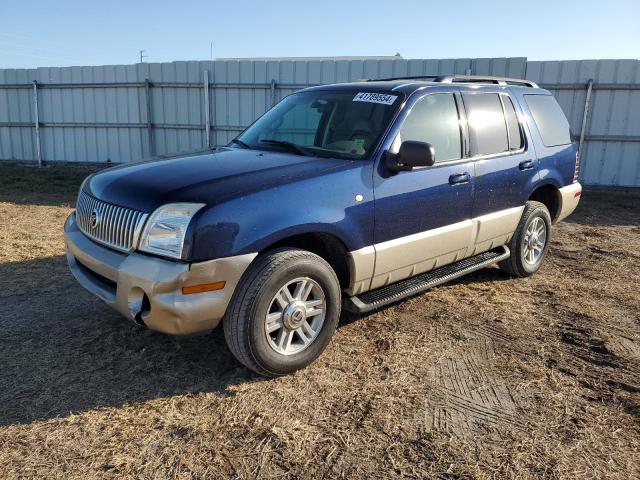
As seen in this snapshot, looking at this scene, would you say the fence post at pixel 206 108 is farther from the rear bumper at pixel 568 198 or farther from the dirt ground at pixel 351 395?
the rear bumper at pixel 568 198

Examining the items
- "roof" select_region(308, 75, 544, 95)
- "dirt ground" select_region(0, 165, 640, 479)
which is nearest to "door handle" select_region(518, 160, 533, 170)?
"roof" select_region(308, 75, 544, 95)

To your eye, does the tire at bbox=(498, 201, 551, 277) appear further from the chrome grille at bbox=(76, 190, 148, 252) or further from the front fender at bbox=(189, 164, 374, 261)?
the chrome grille at bbox=(76, 190, 148, 252)

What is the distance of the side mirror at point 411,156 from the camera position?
12.1 feet

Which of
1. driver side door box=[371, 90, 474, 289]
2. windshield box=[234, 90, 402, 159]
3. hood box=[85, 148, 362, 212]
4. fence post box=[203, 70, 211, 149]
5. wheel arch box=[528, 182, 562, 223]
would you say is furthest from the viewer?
fence post box=[203, 70, 211, 149]

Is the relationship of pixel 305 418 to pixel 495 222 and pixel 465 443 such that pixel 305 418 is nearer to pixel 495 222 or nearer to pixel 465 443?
pixel 465 443

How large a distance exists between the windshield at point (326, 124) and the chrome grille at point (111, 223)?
136cm

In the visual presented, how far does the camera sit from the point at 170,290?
9.75 feet

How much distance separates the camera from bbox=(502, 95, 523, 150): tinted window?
5.07m

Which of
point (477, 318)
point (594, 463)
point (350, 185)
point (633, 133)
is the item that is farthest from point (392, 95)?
point (633, 133)

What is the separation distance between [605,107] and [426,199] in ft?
29.7

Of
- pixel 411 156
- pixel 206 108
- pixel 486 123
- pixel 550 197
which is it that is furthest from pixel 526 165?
pixel 206 108

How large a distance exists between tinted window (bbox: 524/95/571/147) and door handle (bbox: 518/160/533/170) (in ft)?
1.47

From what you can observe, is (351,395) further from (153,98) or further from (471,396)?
(153,98)

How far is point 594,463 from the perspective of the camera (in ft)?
8.70
